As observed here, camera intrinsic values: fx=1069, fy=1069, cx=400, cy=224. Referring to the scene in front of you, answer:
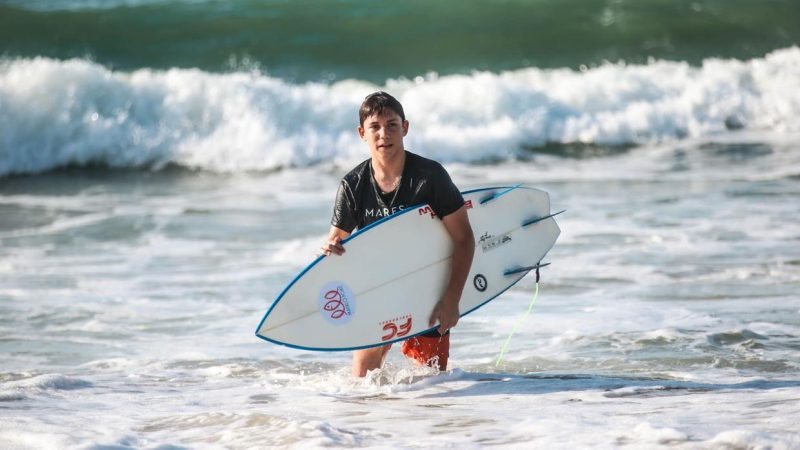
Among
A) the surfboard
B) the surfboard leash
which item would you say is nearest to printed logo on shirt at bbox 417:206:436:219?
the surfboard

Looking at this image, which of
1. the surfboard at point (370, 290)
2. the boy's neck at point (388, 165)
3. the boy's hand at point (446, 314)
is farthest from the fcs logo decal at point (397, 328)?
the boy's neck at point (388, 165)

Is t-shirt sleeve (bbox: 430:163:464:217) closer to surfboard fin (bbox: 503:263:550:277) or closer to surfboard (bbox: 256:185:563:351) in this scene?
surfboard (bbox: 256:185:563:351)

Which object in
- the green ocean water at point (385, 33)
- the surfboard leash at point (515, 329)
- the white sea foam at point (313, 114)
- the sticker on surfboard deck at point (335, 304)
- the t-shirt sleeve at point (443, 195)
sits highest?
the green ocean water at point (385, 33)

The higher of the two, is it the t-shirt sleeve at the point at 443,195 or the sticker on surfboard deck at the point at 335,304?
the t-shirt sleeve at the point at 443,195

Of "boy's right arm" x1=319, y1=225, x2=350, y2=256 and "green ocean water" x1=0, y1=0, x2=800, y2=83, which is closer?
"boy's right arm" x1=319, y1=225, x2=350, y2=256

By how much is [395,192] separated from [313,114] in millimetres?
9674

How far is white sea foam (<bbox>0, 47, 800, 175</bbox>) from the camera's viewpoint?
13359 mm

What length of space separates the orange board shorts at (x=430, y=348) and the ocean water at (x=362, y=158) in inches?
3.0

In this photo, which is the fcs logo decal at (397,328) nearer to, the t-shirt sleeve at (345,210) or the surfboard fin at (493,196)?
the t-shirt sleeve at (345,210)

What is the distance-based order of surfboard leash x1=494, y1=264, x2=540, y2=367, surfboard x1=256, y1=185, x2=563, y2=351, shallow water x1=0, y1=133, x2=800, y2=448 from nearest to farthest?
1. shallow water x1=0, y1=133, x2=800, y2=448
2. surfboard x1=256, y1=185, x2=563, y2=351
3. surfboard leash x1=494, y1=264, x2=540, y2=367

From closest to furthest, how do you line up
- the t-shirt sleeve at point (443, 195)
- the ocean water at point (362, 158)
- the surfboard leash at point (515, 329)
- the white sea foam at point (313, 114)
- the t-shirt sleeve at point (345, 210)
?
the ocean water at point (362, 158)
the t-shirt sleeve at point (443, 195)
the t-shirt sleeve at point (345, 210)
the surfboard leash at point (515, 329)
the white sea foam at point (313, 114)

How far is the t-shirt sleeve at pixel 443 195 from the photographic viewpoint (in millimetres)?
4438

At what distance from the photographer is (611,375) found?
5004 millimetres

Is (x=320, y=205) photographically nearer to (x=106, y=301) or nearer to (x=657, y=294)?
(x=106, y=301)
